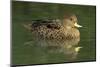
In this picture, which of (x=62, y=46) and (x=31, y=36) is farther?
(x=62, y=46)

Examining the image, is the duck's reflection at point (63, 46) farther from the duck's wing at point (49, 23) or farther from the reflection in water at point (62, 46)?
the duck's wing at point (49, 23)

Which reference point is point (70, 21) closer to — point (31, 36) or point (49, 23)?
point (49, 23)

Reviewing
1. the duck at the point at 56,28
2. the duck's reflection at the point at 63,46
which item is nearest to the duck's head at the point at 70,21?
the duck at the point at 56,28

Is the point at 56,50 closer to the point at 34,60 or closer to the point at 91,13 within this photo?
the point at 34,60

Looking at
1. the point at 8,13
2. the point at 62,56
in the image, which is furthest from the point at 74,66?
the point at 8,13

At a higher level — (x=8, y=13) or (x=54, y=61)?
(x=8, y=13)

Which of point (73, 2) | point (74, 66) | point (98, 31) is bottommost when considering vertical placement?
point (74, 66)

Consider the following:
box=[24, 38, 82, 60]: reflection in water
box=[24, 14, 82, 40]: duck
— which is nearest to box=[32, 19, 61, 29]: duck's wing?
box=[24, 14, 82, 40]: duck

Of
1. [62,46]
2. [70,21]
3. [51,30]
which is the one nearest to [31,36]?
[51,30]
